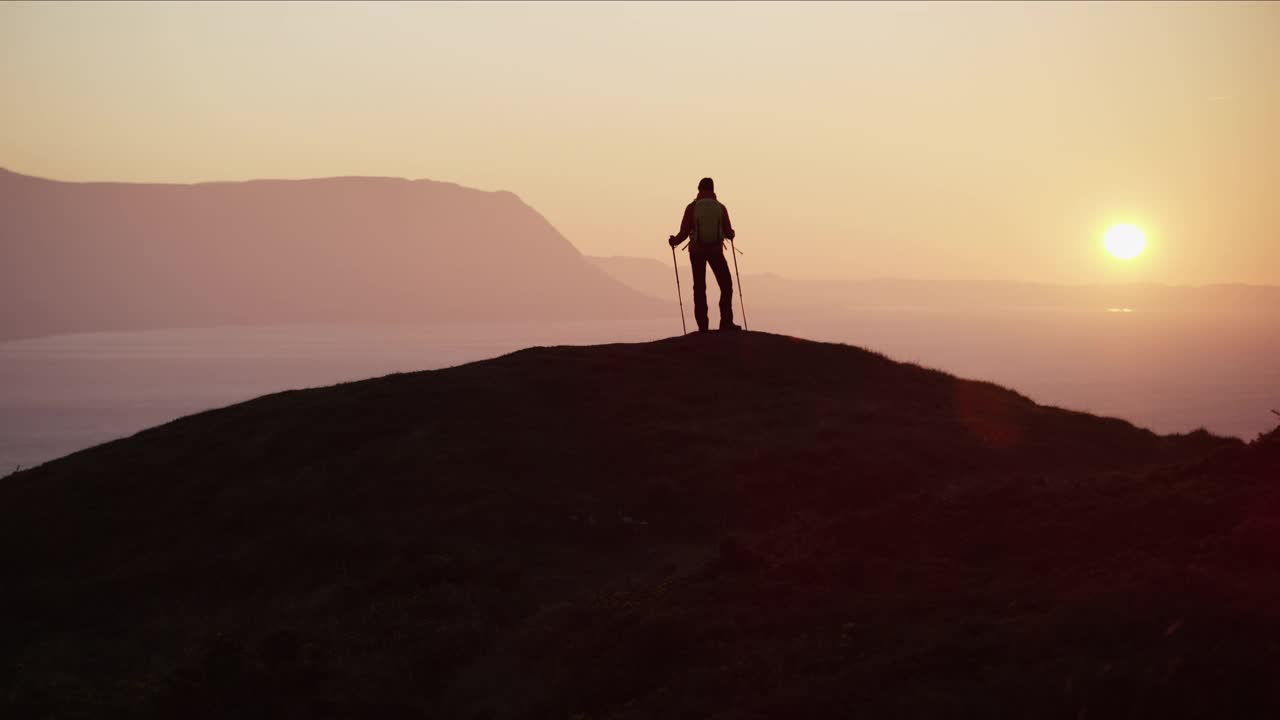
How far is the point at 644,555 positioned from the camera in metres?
17.5

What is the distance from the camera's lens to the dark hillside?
10.2 metres

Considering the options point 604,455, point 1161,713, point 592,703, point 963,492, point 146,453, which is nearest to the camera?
point 1161,713

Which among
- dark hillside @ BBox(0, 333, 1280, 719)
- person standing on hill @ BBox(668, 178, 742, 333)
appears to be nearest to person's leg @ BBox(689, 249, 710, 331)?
person standing on hill @ BBox(668, 178, 742, 333)

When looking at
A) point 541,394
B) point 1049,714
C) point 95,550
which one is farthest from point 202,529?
point 1049,714

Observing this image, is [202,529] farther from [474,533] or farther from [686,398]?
[686,398]

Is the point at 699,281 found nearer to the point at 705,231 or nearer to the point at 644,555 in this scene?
the point at 705,231

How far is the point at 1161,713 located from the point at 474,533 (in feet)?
38.2

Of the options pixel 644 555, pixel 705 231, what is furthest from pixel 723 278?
pixel 644 555

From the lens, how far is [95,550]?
19781mm

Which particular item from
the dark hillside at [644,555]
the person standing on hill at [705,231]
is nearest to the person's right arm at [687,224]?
the person standing on hill at [705,231]

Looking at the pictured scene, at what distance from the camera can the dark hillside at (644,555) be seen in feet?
33.4

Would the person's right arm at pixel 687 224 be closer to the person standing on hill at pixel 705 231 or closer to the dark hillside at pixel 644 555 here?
the person standing on hill at pixel 705 231

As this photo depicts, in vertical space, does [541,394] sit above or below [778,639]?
above

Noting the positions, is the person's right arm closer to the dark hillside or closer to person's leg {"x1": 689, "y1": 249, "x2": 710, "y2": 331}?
person's leg {"x1": 689, "y1": 249, "x2": 710, "y2": 331}
